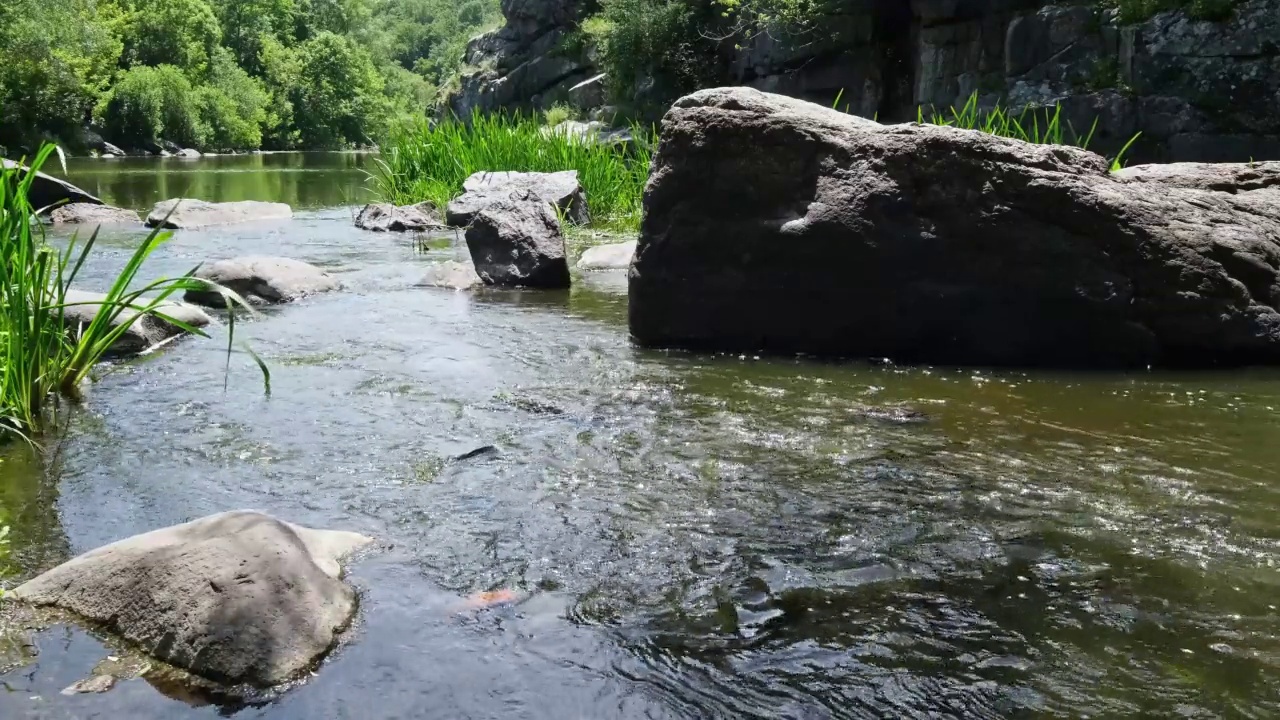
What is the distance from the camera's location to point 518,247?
9.23 metres

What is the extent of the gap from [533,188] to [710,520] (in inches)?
359

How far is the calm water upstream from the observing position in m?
2.64

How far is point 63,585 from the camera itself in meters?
2.99

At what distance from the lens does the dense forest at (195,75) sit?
138ft

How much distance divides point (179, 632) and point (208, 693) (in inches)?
9.2

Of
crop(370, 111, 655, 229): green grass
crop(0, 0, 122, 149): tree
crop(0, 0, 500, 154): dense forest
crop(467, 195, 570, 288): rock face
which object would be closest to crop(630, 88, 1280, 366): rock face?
crop(467, 195, 570, 288): rock face

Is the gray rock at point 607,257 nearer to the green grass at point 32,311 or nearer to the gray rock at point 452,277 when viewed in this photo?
the gray rock at point 452,277

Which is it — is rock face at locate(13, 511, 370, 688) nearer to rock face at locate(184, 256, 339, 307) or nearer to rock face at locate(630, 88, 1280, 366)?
rock face at locate(630, 88, 1280, 366)

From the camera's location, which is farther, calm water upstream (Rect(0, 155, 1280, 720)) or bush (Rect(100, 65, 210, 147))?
bush (Rect(100, 65, 210, 147))

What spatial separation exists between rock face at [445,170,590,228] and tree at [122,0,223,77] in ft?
163

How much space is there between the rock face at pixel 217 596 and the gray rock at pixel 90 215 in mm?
12146

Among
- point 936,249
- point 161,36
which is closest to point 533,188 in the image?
point 936,249

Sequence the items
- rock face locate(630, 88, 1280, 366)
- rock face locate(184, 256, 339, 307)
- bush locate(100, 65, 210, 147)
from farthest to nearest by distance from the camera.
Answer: bush locate(100, 65, 210, 147)
rock face locate(184, 256, 339, 307)
rock face locate(630, 88, 1280, 366)

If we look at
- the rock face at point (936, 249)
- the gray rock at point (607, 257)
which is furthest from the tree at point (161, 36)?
the rock face at point (936, 249)
